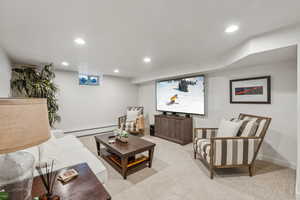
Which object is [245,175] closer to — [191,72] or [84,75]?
[191,72]

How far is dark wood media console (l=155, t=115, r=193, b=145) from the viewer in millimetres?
3576

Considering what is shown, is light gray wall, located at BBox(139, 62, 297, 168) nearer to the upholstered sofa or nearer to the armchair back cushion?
the armchair back cushion

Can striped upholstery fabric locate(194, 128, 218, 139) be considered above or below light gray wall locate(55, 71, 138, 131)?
below

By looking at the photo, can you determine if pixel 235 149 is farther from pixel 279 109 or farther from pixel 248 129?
pixel 279 109

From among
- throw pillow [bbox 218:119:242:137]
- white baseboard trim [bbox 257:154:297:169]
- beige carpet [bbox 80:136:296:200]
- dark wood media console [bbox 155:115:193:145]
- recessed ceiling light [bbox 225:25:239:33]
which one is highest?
recessed ceiling light [bbox 225:25:239:33]

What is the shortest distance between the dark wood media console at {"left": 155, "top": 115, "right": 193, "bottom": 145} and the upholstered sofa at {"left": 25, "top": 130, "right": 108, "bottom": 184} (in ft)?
7.79

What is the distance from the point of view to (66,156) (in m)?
1.80

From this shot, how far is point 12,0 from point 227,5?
207 cm

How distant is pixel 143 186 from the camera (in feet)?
6.21

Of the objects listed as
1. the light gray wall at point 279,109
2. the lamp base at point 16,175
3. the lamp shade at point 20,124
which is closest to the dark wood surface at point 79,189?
the lamp base at point 16,175

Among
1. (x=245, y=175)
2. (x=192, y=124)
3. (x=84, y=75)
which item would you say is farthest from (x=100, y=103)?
(x=245, y=175)

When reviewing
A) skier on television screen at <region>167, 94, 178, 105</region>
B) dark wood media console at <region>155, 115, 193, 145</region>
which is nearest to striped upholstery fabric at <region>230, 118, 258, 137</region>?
dark wood media console at <region>155, 115, 193, 145</region>

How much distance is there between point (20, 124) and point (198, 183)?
2.21 m

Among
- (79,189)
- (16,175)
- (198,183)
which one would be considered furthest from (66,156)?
(198,183)
